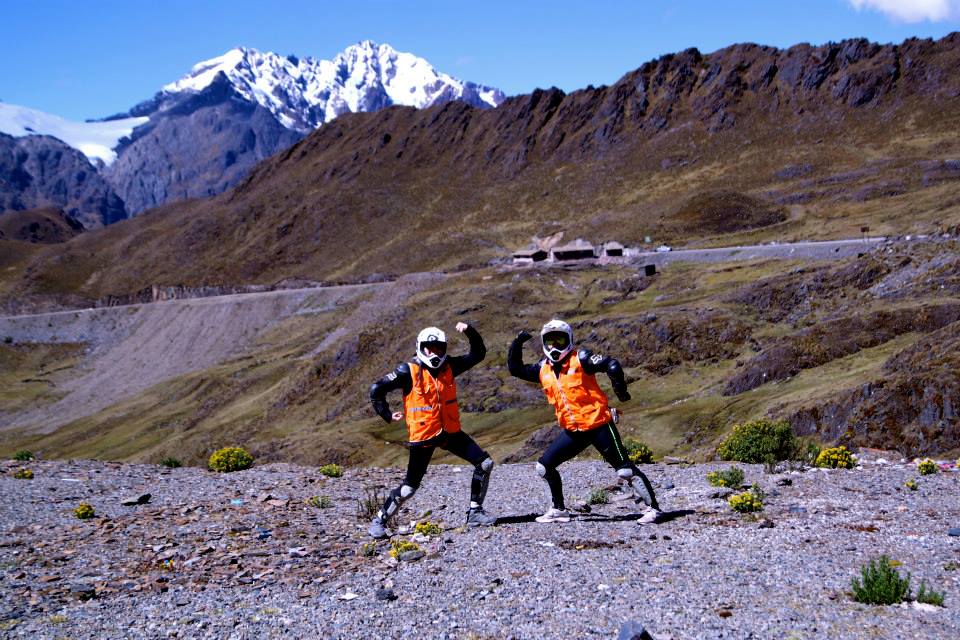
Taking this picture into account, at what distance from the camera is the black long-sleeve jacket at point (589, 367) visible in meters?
11.5

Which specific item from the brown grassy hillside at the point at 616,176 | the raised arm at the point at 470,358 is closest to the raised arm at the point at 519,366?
the raised arm at the point at 470,358

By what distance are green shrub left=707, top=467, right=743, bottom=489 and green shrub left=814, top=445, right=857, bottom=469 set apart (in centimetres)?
193

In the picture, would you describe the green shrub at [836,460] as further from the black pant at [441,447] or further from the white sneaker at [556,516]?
the black pant at [441,447]

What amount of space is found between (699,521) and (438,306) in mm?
59145

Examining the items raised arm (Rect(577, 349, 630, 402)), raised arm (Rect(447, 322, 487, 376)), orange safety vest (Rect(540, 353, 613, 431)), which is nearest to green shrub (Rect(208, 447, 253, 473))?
raised arm (Rect(447, 322, 487, 376))

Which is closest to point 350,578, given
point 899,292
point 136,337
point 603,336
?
point 899,292

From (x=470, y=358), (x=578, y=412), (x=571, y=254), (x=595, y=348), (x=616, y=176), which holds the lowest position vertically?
(x=595, y=348)

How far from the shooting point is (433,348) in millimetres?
12211

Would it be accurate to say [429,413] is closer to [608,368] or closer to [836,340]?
[608,368]

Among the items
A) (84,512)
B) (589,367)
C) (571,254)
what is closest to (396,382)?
(589,367)

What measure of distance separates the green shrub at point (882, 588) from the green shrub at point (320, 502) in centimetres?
902

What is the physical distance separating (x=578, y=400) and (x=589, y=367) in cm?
51

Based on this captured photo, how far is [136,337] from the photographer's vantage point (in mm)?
120188

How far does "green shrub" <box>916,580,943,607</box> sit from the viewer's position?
7781mm
